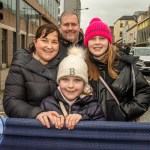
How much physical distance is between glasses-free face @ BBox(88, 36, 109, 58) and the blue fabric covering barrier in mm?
966

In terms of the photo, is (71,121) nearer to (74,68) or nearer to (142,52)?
(74,68)

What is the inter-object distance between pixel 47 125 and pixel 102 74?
0.98m

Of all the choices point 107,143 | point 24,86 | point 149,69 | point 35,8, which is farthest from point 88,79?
point 35,8

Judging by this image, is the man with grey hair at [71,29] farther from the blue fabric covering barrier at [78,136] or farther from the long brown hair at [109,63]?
the blue fabric covering barrier at [78,136]

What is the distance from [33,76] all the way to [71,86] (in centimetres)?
36

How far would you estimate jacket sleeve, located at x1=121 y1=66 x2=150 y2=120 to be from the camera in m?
2.72

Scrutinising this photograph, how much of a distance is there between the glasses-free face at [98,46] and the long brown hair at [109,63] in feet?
0.15

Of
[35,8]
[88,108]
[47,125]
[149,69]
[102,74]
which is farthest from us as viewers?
[35,8]

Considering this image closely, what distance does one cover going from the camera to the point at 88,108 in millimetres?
2520

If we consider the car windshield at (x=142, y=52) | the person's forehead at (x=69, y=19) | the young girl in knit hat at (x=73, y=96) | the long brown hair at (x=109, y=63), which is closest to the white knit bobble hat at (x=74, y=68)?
the young girl in knit hat at (x=73, y=96)

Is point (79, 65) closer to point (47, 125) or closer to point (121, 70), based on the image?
point (121, 70)

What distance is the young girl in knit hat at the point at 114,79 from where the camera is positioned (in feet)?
9.05

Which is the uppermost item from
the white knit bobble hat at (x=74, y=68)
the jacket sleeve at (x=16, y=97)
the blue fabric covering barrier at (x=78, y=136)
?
the white knit bobble hat at (x=74, y=68)

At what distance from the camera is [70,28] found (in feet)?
13.8
